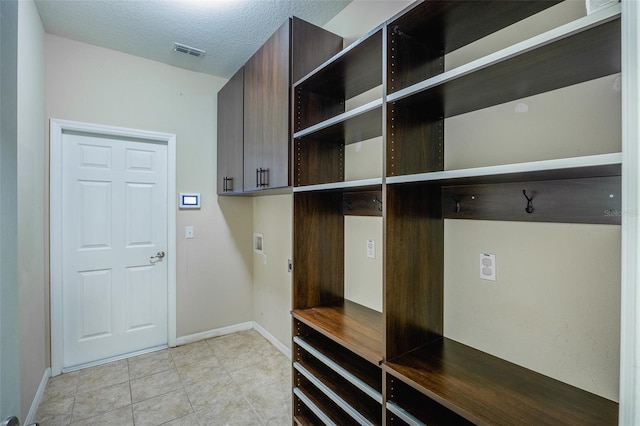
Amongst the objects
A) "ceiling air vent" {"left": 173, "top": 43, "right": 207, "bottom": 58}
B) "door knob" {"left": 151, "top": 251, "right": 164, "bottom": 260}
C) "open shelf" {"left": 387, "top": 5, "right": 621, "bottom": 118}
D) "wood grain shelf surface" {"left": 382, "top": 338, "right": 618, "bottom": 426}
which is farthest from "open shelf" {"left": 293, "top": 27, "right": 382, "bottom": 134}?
"door knob" {"left": 151, "top": 251, "right": 164, "bottom": 260}

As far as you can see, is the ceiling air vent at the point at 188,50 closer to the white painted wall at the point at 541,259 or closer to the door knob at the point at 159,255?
the door knob at the point at 159,255

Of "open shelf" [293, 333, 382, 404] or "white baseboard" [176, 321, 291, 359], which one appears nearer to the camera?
"open shelf" [293, 333, 382, 404]

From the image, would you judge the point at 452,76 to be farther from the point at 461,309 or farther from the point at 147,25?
the point at 147,25

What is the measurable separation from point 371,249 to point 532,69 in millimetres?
1133

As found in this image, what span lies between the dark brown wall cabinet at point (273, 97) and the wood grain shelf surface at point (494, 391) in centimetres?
117

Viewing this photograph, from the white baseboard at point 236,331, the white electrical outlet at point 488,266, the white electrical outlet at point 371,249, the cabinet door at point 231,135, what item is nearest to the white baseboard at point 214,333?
the white baseboard at point 236,331

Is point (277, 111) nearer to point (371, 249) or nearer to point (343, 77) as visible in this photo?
point (343, 77)

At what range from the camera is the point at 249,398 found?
2.19 meters

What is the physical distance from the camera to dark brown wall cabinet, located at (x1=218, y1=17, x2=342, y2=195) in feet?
6.04

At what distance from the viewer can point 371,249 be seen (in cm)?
179

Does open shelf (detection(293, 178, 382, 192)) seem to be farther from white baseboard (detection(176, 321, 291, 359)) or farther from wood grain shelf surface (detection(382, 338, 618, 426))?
white baseboard (detection(176, 321, 291, 359))

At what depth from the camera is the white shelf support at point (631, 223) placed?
53cm

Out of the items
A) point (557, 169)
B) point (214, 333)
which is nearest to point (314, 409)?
point (557, 169)

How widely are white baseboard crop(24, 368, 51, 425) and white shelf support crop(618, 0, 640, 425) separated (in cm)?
287
